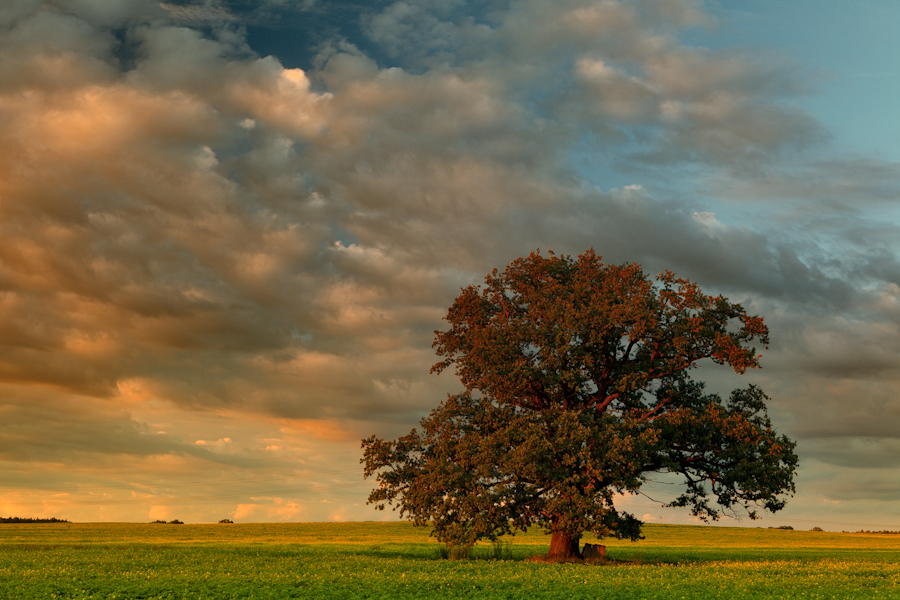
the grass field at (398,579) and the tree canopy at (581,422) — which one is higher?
the tree canopy at (581,422)

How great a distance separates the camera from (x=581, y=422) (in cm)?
4372

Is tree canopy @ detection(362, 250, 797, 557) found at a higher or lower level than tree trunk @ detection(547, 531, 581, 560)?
higher

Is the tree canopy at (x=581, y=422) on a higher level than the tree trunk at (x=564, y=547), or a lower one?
higher

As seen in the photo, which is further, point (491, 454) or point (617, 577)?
point (491, 454)

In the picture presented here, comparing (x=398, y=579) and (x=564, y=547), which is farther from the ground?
(x=398, y=579)

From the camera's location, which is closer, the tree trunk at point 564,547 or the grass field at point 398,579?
the grass field at point 398,579

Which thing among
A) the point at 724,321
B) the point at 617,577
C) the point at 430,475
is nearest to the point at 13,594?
the point at 430,475

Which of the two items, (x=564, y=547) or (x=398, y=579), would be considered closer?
(x=398, y=579)

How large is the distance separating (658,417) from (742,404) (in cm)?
754

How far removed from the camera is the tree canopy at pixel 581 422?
42.1 meters

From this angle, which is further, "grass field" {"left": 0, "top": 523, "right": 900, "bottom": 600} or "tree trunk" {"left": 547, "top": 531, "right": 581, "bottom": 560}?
"tree trunk" {"left": 547, "top": 531, "right": 581, "bottom": 560}

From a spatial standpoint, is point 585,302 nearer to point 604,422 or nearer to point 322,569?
point 604,422

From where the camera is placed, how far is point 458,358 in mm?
50312

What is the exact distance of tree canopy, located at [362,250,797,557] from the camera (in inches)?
1658
